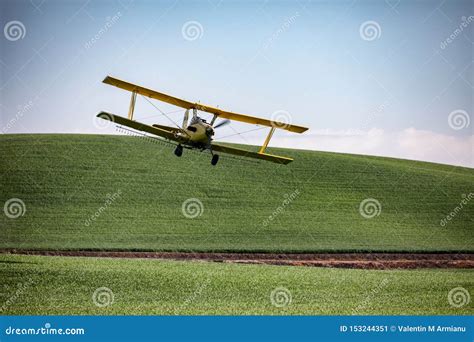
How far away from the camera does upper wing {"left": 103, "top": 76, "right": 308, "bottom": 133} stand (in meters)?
24.9

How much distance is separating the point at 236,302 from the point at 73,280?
6987mm

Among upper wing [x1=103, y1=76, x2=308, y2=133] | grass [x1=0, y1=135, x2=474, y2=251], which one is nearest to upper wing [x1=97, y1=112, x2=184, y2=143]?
upper wing [x1=103, y1=76, x2=308, y2=133]

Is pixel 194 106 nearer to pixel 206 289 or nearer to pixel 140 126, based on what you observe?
pixel 140 126

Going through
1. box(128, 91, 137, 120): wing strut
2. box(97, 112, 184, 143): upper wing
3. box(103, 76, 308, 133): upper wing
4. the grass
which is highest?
the grass

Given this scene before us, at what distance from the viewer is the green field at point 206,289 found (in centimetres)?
2322

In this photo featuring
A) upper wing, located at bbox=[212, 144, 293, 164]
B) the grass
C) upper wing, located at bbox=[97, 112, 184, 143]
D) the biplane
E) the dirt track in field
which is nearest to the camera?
upper wing, located at bbox=[97, 112, 184, 143]

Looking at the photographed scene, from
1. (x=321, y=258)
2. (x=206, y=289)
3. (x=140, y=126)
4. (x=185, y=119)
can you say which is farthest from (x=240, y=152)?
(x=321, y=258)

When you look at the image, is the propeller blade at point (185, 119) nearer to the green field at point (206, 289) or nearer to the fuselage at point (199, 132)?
the fuselage at point (199, 132)

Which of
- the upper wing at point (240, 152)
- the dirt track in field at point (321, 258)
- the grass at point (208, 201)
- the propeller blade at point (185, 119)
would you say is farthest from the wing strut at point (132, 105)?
the grass at point (208, 201)

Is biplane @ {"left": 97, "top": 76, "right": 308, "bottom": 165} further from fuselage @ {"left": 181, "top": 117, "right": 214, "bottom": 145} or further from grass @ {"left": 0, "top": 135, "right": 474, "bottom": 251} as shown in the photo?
grass @ {"left": 0, "top": 135, "right": 474, "bottom": 251}

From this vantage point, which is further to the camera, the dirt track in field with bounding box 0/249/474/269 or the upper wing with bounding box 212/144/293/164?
the dirt track in field with bounding box 0/249/474/269

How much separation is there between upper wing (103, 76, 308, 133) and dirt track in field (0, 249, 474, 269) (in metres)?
14.4

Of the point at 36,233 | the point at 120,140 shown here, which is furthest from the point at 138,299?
the point at 120,140

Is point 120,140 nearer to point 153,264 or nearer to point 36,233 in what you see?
point 36,233
